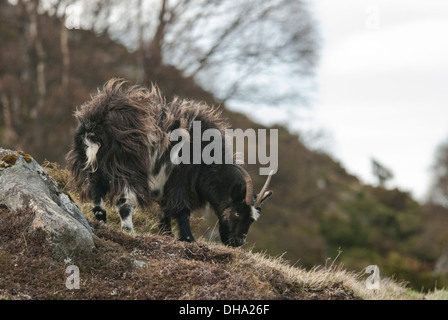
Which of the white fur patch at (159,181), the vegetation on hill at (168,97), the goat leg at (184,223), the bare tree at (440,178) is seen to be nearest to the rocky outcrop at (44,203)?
the white fur patch at (159,181)

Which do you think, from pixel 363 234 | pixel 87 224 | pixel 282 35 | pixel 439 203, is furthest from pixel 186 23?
pixel 439 203

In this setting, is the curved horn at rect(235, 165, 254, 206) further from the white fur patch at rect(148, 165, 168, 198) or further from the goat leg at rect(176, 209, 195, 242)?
the white fur patch at rect(148, 165, 168, 198)

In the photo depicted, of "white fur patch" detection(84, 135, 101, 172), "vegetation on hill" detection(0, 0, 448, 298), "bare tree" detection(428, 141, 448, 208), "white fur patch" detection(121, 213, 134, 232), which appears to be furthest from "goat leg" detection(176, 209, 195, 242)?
"bare tree" detection(428, 141, 448, 208)

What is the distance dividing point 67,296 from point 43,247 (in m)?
0.65

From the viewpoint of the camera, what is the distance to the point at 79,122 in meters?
7.92

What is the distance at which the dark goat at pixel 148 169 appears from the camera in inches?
300

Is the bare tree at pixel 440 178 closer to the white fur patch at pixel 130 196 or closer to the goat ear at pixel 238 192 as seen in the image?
the goat ear at pixel 238 192

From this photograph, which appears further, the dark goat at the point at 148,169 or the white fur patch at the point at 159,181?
the white fur patch at the point at 159,181

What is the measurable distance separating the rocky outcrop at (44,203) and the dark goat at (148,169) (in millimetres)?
864

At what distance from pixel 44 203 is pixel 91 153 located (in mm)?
1518

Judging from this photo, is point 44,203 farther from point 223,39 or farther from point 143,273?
point 223,39

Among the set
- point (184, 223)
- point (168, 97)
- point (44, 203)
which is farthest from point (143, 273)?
point (168, 97)

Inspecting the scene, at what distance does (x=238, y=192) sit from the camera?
8469 millimetres

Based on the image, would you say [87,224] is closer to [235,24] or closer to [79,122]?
[79,122]
